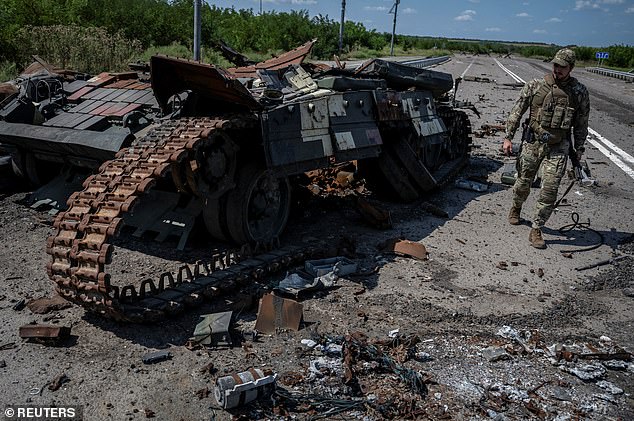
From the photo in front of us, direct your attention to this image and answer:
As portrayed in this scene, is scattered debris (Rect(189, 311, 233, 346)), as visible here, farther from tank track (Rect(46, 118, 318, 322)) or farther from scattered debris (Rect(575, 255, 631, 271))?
scattered debris (Rect(575, 255, 631, 271))

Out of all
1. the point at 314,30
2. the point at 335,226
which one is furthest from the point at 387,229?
the point at 314,30

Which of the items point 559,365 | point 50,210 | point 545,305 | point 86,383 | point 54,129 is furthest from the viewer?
point 50,210

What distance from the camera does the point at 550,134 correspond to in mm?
7484

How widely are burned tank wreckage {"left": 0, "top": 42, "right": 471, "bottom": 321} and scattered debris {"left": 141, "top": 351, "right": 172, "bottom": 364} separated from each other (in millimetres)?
437

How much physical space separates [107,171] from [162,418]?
242cm

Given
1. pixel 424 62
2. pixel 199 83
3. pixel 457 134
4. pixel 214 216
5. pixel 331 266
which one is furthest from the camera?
pixel 424 62

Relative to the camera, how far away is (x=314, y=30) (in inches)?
1874

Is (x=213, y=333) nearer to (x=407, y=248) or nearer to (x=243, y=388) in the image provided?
(x=243, y=388)

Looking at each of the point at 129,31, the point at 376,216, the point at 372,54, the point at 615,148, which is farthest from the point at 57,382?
the point at 372,54

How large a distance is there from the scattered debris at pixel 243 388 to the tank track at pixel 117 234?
4.03 feet

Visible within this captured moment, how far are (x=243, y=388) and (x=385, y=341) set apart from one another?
1.42 meters

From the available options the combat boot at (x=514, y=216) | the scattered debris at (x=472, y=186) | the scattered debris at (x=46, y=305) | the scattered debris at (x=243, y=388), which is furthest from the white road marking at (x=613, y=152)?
the scattered debris at (x=46, y=305)

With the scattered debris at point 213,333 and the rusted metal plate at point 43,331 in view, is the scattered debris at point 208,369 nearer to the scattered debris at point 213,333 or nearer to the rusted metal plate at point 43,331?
the scattered debris at point 213,333

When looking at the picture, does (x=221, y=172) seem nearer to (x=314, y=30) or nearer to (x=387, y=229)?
(x=387, y=229)
